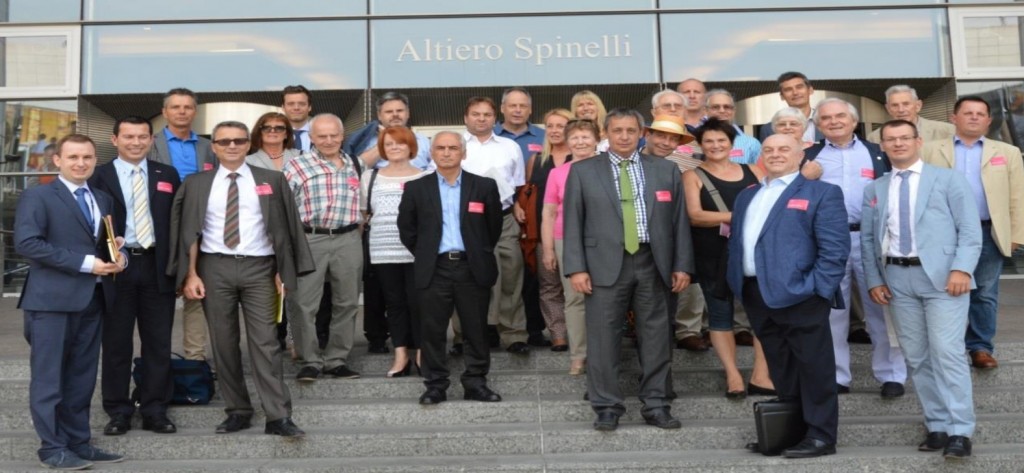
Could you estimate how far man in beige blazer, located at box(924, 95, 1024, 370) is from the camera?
250 inches

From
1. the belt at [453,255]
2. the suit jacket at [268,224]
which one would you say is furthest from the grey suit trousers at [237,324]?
the belt at [453,255]

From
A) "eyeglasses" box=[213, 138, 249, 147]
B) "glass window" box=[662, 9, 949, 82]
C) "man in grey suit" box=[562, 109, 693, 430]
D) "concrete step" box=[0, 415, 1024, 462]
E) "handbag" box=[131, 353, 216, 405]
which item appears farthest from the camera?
"glass window" box=[662, 9, 949, 82]

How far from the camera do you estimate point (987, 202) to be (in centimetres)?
638

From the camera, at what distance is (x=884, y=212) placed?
5691 mm

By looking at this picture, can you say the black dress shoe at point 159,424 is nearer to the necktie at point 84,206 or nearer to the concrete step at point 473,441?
the concrete step at point 473,441

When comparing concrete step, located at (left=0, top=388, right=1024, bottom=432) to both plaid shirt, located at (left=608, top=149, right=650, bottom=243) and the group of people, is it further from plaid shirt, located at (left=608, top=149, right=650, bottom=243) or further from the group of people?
plaid shirt, located at (left=608, top=149, right=650, bottom=243)

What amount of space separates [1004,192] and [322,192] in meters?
4.22

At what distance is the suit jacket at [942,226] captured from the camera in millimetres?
5449

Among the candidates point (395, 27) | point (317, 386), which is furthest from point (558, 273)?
point (395, 27)

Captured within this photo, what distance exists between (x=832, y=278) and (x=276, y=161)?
3.61 m

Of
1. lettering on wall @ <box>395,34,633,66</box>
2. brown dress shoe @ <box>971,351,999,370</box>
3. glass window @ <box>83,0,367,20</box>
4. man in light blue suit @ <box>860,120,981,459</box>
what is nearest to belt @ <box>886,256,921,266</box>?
man in light blue suit @ <box>860,120,981,459</box>

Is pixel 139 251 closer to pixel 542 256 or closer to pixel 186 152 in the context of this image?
pixel 186 152

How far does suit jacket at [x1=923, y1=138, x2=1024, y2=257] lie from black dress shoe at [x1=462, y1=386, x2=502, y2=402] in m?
3.05


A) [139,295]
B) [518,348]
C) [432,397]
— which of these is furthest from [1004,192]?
[139,295]
